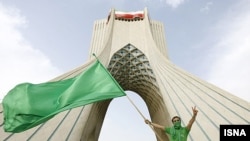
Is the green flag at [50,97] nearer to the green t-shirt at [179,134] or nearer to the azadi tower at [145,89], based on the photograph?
the green t-shirt at [179,134]

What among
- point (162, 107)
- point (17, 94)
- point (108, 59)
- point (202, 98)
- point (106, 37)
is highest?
point (106, 37)

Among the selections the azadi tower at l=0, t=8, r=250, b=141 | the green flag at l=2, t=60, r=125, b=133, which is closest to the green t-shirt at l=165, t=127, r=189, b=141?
the green flag at l=2, t=60, r=125, b=133

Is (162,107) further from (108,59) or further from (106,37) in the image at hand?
(106,37)

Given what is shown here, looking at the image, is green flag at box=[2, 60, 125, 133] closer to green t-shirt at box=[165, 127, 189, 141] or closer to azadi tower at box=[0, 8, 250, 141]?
green t-shirt at box=[165, 127, 189, 141]

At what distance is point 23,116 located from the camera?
4.48 m

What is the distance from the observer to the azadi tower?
9.23 metres

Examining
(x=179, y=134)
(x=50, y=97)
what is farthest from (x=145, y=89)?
(x=179, y=134)

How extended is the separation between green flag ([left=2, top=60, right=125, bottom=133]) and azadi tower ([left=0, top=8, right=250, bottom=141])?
3.49 m

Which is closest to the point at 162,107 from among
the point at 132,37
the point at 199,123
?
the point at 132,37

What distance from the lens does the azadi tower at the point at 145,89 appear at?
923cm

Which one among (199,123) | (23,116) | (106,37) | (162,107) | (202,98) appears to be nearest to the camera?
(23,116)

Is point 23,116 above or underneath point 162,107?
above

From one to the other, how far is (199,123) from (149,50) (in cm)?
912

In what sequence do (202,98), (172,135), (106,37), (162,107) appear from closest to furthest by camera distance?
(172,135) < (202,98) < (162,107) < (106,37)
